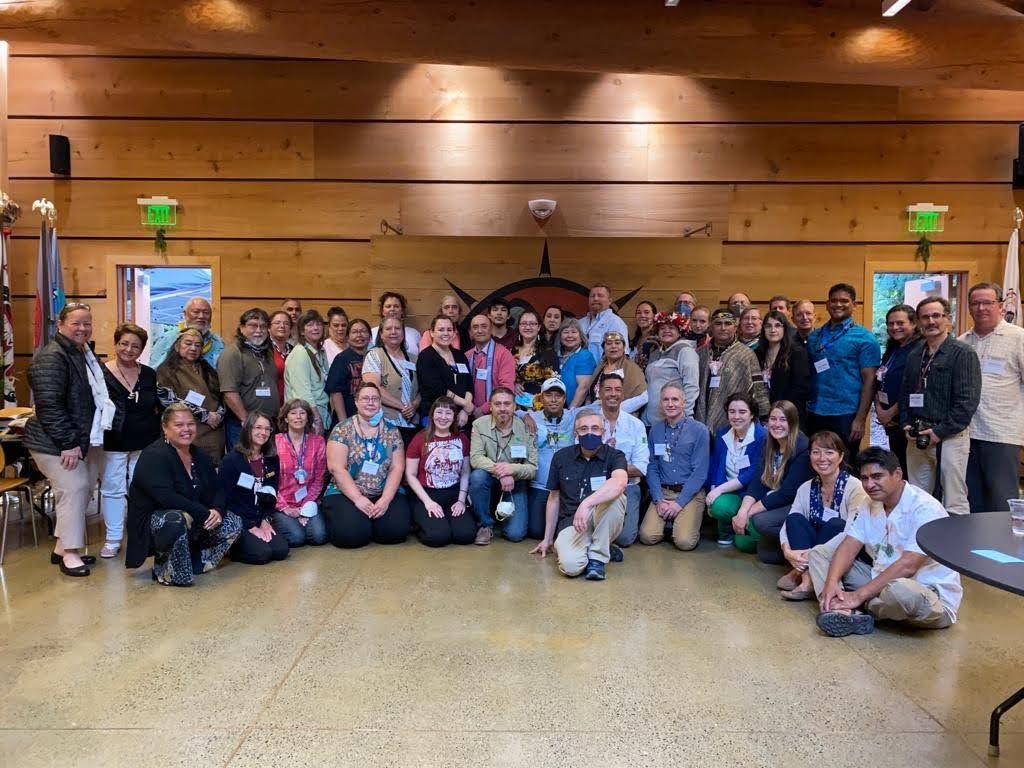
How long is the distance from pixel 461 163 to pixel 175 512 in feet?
13.5

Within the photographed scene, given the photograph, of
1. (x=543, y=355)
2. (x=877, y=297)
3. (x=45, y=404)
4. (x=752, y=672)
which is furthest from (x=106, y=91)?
(x=877, y=297)

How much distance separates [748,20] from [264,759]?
512 cm

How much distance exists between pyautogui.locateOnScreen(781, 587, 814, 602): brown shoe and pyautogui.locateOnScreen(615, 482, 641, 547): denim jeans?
42.9 inches

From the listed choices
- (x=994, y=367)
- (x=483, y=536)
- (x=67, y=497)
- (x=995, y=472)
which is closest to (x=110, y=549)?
(x=67, y=497)

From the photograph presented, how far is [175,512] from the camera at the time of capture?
350cm

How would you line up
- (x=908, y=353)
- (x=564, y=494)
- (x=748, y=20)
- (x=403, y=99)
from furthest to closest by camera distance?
(x=403, y=99)
(x=748, y=20)
(x=908, y=353)
(x=564, y=494)

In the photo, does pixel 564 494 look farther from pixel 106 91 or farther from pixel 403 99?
pixel 106 91

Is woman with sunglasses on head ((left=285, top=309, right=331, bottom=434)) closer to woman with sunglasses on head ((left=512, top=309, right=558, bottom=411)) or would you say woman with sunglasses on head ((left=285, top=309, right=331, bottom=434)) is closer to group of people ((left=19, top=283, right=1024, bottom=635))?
group of people ((left=19, top=283, right=1024, bottom=635))

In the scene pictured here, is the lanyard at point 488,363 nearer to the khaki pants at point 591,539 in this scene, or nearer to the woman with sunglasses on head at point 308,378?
the woman with sunglasses on head at point 308,378

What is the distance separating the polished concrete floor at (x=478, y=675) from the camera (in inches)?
80.9

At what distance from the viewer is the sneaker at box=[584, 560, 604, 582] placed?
3568mm

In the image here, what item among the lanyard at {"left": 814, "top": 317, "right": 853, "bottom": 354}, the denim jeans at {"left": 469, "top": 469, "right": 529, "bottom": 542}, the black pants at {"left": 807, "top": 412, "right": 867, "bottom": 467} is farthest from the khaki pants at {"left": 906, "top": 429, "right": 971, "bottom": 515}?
the denim jeans at {"left": 469, "top": 469, "right": 529, "bottom": 542}

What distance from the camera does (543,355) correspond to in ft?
15.7

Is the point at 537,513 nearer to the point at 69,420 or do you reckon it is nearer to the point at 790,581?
the point at 790,581
